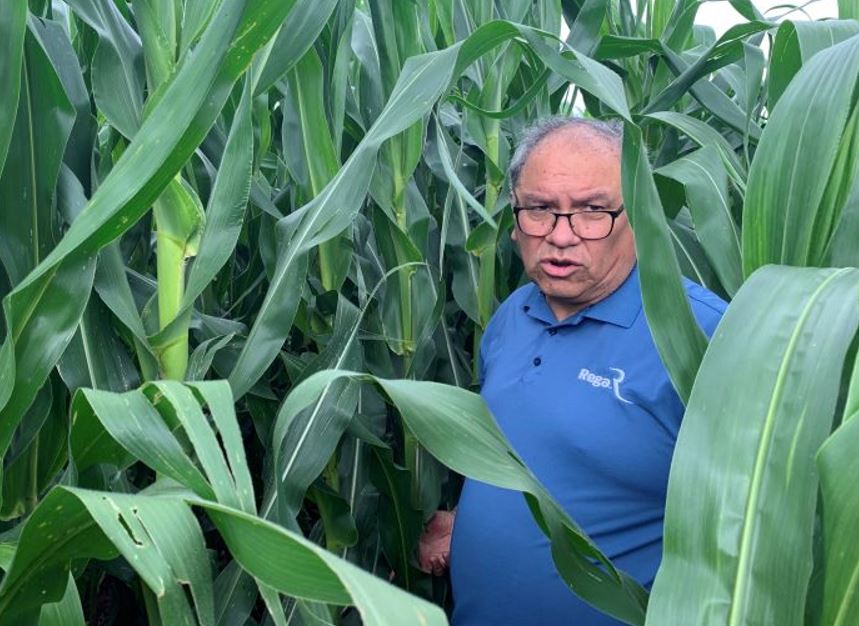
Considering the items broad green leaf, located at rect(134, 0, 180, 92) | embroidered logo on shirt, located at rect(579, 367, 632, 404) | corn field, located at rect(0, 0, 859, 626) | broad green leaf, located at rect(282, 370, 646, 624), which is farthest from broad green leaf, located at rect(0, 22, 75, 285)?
embroidered logo on shirt, located at rect(579, 367, 632, 404)

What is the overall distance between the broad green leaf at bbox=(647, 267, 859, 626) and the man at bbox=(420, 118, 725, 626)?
58 cm

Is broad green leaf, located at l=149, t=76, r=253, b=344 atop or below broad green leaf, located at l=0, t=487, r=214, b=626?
atop

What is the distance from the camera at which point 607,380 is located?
1.32 meters

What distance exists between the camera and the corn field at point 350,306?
0.66m

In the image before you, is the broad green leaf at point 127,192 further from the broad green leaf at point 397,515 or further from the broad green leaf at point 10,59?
the broad green leaf at point 397,515

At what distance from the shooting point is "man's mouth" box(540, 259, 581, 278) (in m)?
1.38

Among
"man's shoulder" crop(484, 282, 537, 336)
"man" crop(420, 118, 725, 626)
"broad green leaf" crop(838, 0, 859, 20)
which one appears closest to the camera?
"broad green leaf" crop(838, 0, 859, 20)

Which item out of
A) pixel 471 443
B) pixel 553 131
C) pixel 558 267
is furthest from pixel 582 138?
pixel 471 443

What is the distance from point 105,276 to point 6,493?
0.24m

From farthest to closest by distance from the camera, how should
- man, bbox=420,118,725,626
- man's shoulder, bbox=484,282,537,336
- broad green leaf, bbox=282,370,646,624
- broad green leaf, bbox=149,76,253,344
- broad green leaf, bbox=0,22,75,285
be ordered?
man's shoulder, bbox=484,282,537,336
man, bbox=420,118,725,626
broad green leaf, bbox=149,76,253,344
broad green leaf, bbox=0,22,75,285
broad green leaf, bbox=282,370,646,624

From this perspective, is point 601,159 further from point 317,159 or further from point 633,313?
point 317,159

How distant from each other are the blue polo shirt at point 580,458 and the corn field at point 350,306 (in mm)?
109

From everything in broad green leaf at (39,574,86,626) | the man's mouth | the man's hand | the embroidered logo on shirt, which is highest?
the man's mouth

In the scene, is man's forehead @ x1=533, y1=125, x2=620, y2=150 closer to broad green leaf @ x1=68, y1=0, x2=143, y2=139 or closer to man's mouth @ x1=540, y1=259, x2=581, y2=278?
man's mouth @ x1=540, y1=259, x2=581, y2=278
